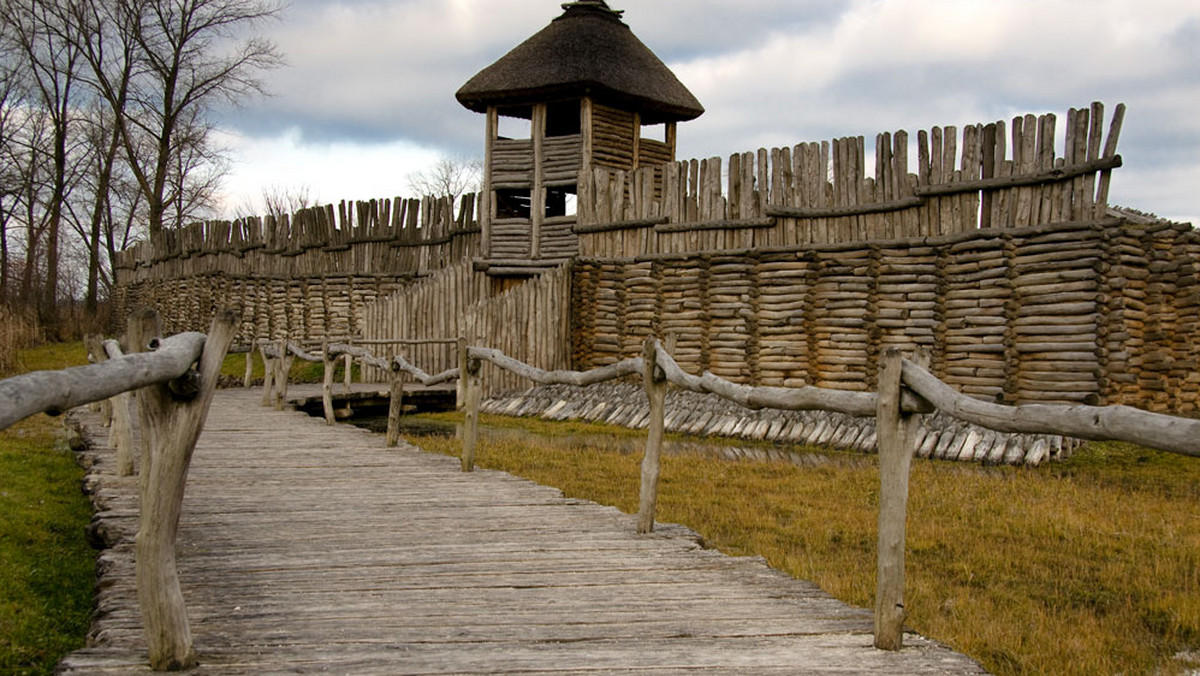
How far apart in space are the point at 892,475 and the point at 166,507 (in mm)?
2651

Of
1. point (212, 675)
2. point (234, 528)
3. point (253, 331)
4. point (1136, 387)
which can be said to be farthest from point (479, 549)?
point (253, 331)

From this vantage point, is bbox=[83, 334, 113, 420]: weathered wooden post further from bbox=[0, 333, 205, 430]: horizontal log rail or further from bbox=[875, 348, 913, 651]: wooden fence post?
bbox=[875, 348, 913, 651]: wooden fence post

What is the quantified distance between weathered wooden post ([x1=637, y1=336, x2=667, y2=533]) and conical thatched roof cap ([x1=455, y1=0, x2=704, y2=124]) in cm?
1484

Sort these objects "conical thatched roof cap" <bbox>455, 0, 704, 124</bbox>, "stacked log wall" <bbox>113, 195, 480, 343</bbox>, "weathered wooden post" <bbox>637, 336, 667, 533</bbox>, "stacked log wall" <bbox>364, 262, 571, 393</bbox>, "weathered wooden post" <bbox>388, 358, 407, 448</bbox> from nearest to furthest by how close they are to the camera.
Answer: "weathered wooden post" <bbox>637, 336, 667, 533</bbox> < "weathered wooden post" <bbox>388, 358, 407, 448</bbox> < "stacked log wall" <bbox>364, 262, 571, 393</bbox> < "conical thatched roof cap" <bbox>455, 0, 704, 124</bbox> < "stacked log wall" <bbox>113, 195, 480, 343</bbox>

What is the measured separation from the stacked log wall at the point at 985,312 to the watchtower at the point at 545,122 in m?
4.99

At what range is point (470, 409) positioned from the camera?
8328mm

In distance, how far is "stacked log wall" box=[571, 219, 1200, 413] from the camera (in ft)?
37.3

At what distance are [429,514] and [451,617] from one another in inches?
90.0

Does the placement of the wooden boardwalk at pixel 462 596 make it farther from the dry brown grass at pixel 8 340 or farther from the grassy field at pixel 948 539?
the dry brown grass at pixel 8 340

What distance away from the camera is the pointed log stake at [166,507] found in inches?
125

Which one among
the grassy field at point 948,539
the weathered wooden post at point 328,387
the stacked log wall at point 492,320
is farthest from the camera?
the stacked log wall at point 492,320

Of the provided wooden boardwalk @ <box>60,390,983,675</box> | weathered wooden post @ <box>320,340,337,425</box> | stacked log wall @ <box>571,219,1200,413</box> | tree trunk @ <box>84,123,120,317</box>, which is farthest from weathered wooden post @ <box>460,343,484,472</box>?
tree trunk @ <box>84,123,120,317</box>

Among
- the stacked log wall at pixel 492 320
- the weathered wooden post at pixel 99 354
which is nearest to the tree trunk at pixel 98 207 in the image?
the stacked log wall at pixel 492 320

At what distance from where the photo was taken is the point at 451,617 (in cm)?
384
